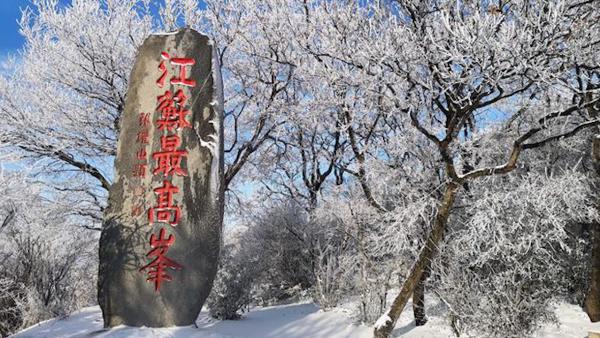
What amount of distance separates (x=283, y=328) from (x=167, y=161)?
3.49 metres

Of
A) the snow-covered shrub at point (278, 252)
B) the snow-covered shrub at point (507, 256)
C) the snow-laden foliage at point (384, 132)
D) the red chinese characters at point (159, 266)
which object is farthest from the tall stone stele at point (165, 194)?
the snow-covered shrub at point (278, 252)

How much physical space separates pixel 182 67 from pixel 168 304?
3.57 m

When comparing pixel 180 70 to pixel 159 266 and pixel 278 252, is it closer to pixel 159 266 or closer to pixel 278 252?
pixel 159 266

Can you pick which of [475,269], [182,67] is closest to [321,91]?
[182,67]

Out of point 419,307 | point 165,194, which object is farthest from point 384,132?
point 165,194

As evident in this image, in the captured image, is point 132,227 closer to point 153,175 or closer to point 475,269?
point 153,175

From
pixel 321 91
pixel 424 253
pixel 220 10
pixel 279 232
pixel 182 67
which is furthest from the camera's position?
pixel 279 232

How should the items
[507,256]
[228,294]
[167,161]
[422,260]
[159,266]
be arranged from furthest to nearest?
[228,294]
[167,161]
[159,266]
[422,260]
[507,256]

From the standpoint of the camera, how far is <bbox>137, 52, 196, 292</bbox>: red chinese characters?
258 inches

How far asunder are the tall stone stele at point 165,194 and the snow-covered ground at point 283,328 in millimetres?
349

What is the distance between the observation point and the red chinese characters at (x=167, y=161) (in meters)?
6.55

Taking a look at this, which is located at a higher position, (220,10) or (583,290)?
(220,10)

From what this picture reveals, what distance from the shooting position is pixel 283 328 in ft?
26.4

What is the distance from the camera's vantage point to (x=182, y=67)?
7359 millimetres
